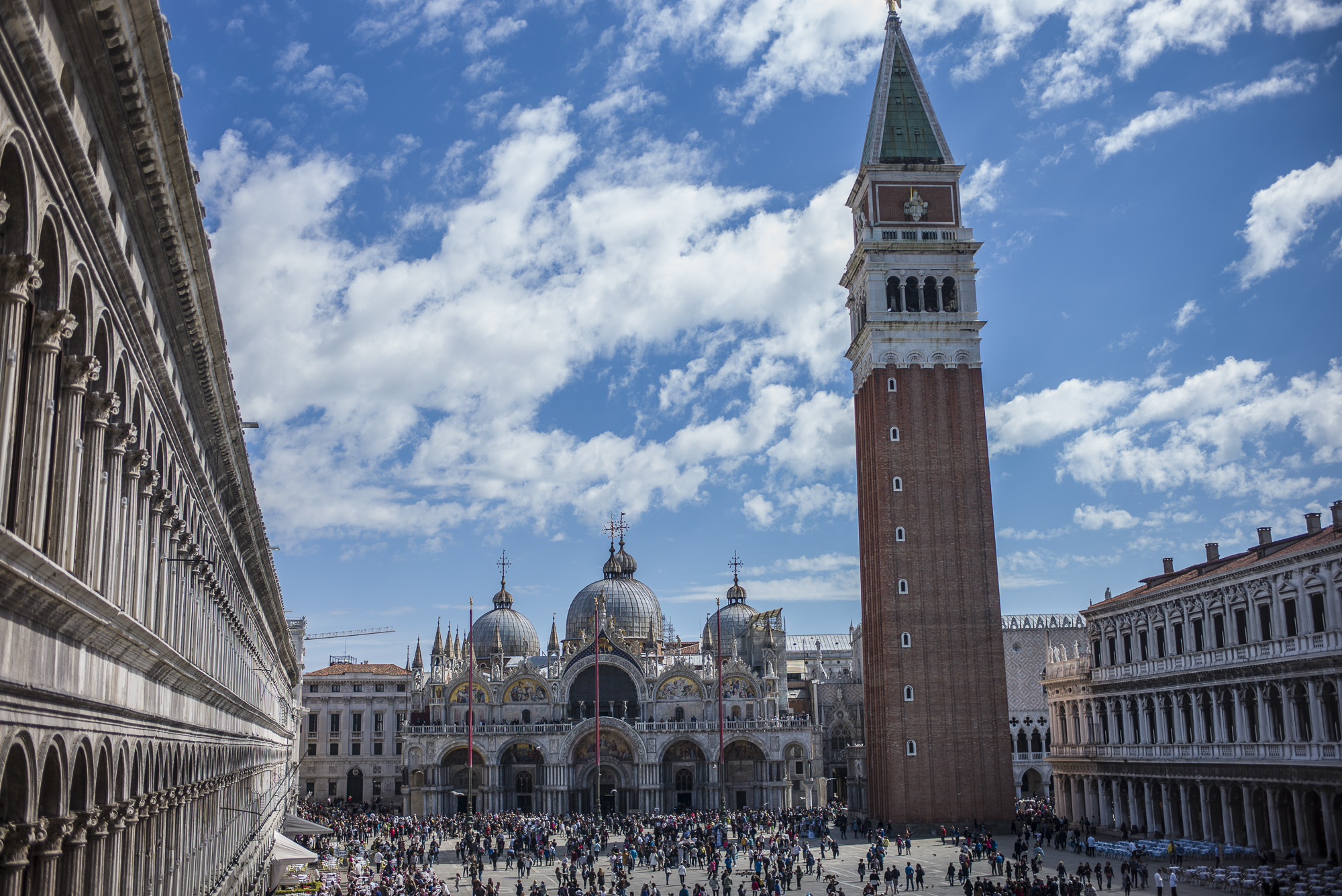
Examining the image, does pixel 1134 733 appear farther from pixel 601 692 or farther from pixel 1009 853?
pixel 601 692

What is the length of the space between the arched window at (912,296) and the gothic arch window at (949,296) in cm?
129

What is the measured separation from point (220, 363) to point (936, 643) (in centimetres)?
4726

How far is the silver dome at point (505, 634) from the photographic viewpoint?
323 feet

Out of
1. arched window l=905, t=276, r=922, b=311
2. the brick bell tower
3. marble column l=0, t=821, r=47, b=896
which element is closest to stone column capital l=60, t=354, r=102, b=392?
marble column l=0, t=821, r=47, b=896

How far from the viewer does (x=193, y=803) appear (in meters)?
20.1

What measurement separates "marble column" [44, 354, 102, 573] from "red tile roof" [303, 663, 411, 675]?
92300 millimetres

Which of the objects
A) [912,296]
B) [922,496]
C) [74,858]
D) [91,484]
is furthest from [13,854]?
[912,296]

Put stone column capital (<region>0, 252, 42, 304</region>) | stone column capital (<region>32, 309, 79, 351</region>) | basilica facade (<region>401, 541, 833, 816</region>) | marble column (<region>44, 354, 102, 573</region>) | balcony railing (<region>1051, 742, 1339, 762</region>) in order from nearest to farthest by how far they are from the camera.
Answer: stone column capital (<region>0, 252, 42, 304</region>)
stone column capital (<region>32, 309, 79, 351</region>)
marble column (<region>44, 354, 102, 573</region>)
balcony railing (<region>1051, 742, 1339, 762</region>)
basilica facade (<region>401, 541, 833, 816</region>)

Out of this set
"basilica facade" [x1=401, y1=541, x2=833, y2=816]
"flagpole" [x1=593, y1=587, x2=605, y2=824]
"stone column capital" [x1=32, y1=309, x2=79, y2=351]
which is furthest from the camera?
"basilica facade" [x1=401, y1=541, x2=833, y2=816]

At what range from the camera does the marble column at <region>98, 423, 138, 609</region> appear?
473 inches

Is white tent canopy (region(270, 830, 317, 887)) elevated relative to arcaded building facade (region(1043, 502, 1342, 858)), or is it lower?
lower

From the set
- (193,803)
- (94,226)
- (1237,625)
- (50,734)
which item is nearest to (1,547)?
(50,734)

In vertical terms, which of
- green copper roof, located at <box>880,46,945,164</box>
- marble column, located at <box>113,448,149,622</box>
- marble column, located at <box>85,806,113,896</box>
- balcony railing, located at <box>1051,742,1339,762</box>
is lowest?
balcony railing, located at <box>1051,742,1339,762</box>

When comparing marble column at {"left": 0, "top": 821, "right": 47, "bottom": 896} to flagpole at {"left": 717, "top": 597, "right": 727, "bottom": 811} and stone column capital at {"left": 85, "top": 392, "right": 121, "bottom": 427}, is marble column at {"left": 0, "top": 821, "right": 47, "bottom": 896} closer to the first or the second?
stone column capital at {"left": 85, "top": 392, "right": 121, "bottom": 427}
